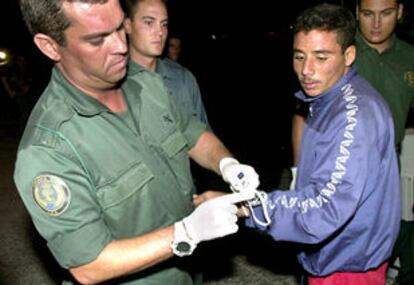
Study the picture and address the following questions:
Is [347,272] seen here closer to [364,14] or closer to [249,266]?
[249,266]

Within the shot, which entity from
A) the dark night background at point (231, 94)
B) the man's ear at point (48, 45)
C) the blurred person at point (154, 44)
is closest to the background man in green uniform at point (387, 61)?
the dark night background at point (231, 94)

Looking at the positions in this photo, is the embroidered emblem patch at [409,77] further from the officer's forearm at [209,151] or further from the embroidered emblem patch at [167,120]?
the embroidered emblem patch at [167,120]

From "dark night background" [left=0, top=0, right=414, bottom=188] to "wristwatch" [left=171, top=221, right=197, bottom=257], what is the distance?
3.07m

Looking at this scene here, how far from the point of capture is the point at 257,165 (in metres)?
5.57

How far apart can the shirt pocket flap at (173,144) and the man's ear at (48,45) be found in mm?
570

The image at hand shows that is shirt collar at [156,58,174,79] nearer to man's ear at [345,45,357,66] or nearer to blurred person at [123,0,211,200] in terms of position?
blurred person at [123,0,211,200]

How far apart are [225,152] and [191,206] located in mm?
364

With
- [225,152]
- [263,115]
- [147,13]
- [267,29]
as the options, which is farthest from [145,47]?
[267,29]

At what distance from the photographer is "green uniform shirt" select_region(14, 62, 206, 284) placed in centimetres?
137

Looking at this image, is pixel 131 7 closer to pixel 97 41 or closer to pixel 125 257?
pixel 97 41

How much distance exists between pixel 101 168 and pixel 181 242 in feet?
1.35

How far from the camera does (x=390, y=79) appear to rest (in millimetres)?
2812

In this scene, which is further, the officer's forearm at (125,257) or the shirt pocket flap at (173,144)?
the shirt pocket flap at (173,144)

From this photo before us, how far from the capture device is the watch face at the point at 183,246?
58.7 inches
